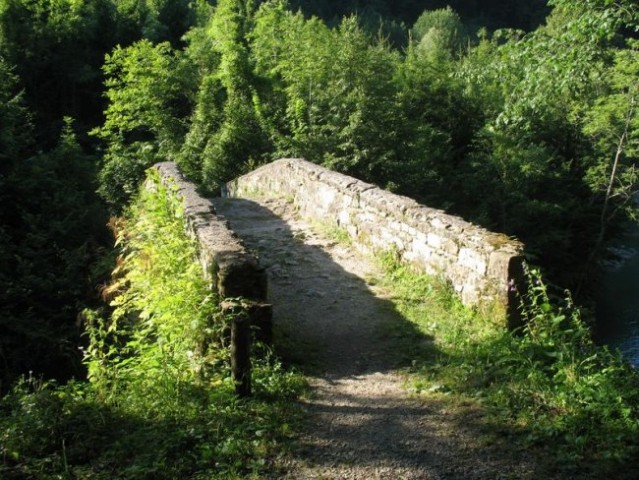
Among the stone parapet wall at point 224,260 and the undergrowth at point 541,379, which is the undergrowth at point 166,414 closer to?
the stone parapet wall at point 224,260

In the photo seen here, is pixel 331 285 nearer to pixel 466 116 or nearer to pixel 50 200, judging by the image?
pixel 50 200

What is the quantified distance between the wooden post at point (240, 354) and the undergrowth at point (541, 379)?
1444mm

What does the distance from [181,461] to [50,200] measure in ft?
37.6

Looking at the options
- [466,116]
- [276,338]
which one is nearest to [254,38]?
[466,116]

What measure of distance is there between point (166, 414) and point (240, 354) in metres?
0.66

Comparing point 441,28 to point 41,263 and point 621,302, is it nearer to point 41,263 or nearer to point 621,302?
point 621,302

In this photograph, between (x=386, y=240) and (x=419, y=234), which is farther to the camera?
(x=386, y=240)

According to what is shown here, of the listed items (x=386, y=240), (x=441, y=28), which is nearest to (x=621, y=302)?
(x=386, y=240)

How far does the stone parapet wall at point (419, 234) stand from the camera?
5.55 metres

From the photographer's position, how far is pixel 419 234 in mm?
6938

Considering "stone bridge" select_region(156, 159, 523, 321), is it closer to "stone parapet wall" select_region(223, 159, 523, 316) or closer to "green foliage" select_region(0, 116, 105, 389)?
"stone parapet wall" select_region(223, 159, 523, 316)

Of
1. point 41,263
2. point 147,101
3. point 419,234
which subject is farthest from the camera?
point 147,101

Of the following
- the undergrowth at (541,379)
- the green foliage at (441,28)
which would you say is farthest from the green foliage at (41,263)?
the green foliage at (441,28)

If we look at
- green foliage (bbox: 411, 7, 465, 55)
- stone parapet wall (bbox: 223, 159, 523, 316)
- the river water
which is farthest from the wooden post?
green foliage (bbox: 411, 7, 465, 55)
